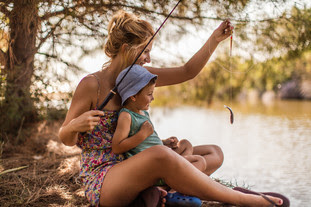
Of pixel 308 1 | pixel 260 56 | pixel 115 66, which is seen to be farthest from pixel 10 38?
pixel 308 1

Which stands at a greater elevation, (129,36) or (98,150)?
(129,36)

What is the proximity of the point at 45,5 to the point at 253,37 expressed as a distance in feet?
5.92

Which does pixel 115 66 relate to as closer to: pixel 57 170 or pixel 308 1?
pixel 57 170

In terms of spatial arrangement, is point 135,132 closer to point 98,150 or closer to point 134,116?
point 134,116

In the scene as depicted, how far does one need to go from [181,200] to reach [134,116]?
474 millimetres

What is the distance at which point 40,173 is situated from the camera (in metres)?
2.79

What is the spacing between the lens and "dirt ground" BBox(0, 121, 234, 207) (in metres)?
2.16

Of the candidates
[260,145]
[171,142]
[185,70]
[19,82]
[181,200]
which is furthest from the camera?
[260,145]

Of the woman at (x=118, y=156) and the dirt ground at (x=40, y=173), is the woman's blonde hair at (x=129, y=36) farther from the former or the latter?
the dirt ground at (x=40, y=173)

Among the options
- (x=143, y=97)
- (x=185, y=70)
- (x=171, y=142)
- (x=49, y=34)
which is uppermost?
(x=49, y=34)

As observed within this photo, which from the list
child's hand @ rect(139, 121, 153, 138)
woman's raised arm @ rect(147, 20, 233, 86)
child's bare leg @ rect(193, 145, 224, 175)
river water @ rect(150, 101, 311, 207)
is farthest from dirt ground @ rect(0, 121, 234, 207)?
river water @ rect(150, 101, 311, 207)

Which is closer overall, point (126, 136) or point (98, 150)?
point (126, 136)

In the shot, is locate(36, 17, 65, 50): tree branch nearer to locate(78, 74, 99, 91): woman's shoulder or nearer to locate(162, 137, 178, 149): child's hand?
locate(78, 74, 99, 91): woman's shoulder

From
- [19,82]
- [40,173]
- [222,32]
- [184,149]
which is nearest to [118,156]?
[184,149]
